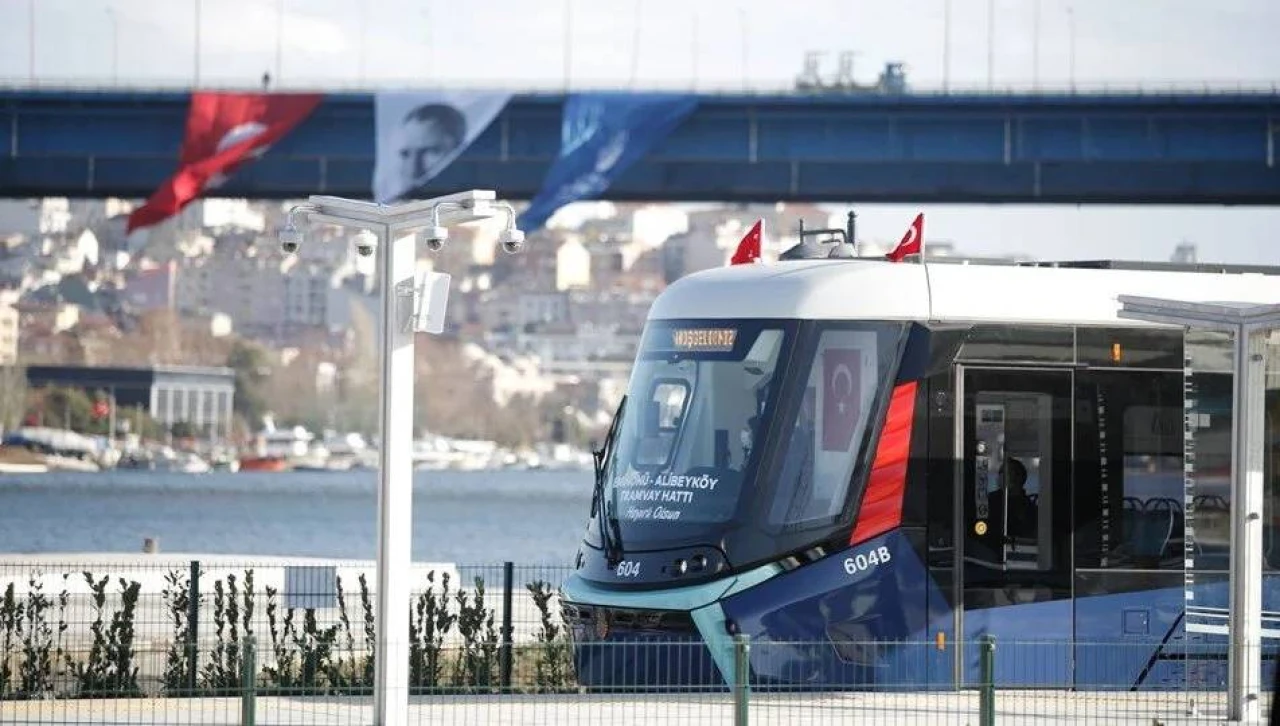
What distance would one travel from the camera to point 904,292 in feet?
66.6

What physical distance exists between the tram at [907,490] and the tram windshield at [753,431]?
0.02m

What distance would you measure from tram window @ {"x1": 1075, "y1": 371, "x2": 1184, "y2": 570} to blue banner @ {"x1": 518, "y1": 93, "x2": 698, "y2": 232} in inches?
1756

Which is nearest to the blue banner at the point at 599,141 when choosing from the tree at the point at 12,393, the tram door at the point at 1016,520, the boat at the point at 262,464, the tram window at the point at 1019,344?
the tram window at the point at 1019,344

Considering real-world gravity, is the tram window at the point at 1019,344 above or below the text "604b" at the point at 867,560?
above

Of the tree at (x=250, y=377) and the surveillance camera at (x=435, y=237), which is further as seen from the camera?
the tree at (x=250, y=377)

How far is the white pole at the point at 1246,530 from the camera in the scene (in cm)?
1847

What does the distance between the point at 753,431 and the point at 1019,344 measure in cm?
238

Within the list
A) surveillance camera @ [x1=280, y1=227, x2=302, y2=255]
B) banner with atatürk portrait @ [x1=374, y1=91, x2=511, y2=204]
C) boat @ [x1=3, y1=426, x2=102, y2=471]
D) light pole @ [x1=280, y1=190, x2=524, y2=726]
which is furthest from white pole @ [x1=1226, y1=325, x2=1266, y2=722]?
boat @ [x1=3, y1=426, x2=102, y2=471]

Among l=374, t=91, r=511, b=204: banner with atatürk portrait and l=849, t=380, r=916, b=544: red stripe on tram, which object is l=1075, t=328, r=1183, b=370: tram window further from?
l=374, t=91, r=511, b=204: banner with atatürk portrait

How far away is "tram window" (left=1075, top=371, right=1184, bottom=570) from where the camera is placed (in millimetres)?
20781

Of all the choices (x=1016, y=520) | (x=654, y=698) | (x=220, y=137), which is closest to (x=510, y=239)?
(x=654, y=698)

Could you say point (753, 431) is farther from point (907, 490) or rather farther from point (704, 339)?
point (907, 490)

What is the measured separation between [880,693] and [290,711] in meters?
4.56

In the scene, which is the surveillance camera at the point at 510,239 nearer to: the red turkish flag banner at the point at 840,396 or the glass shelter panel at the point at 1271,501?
the red turkish flag banner at the point at 840,396
